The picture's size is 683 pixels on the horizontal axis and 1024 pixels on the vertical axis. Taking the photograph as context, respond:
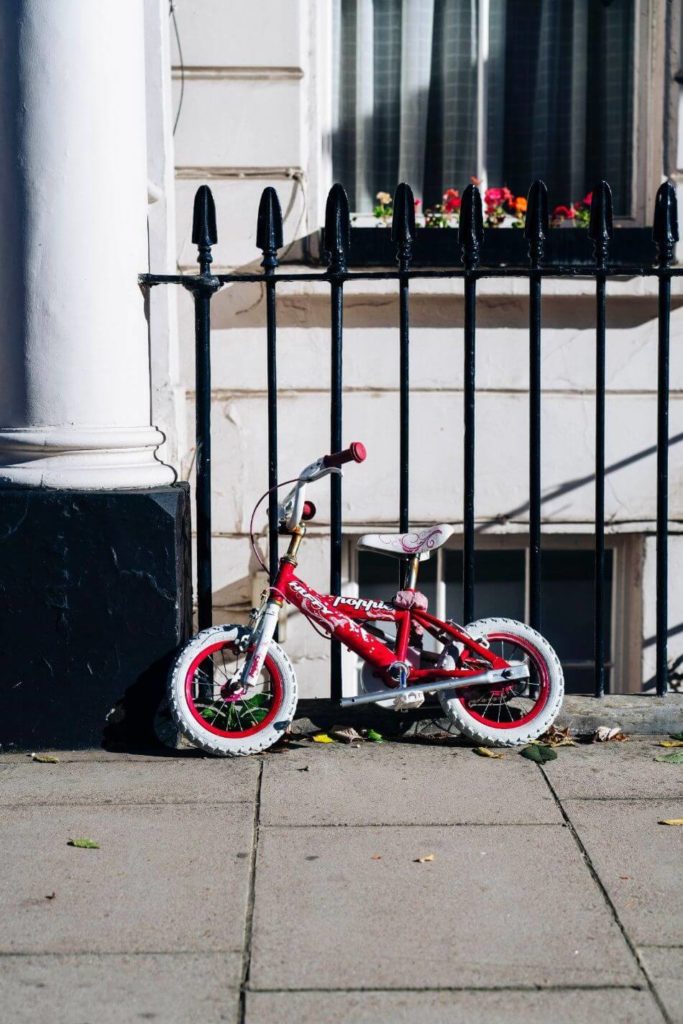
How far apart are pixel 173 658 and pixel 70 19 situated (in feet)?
6.81

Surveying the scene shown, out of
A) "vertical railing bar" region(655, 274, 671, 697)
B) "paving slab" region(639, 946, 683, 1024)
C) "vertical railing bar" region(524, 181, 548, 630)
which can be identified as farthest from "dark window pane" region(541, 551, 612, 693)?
"paving slab" region(639, 946, 683, 1024)

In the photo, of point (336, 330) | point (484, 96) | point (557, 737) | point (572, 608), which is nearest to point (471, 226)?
point (336, 330)

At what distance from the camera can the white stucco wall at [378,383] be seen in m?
6.24

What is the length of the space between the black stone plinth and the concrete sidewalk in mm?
157

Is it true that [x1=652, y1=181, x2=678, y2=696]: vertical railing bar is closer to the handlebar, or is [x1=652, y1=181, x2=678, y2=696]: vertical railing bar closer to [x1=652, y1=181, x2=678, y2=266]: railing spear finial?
[x1=652, y1=181, x2=678, y2=266]: railing spear finial

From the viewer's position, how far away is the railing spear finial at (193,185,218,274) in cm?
411

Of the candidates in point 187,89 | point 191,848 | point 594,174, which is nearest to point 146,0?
point 187,89

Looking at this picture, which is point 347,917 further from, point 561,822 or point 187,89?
point 187,89

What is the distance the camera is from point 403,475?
4258mm

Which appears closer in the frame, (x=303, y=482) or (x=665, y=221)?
(x=303, y=482)

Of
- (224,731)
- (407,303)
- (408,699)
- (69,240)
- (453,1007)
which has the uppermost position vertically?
(69,240)

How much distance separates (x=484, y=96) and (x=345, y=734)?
3.96m

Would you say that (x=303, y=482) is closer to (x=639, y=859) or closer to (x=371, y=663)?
(x=371, y=663)

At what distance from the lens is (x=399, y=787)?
12.3 feet
